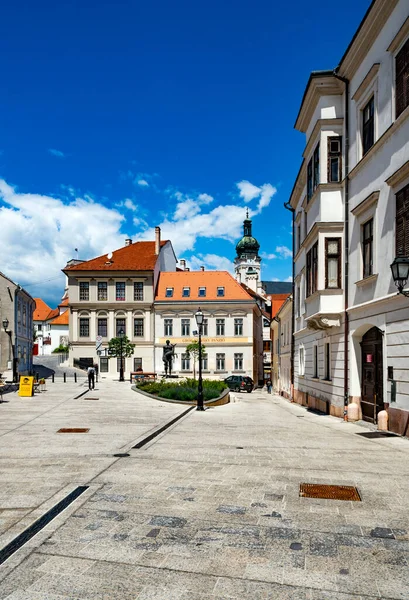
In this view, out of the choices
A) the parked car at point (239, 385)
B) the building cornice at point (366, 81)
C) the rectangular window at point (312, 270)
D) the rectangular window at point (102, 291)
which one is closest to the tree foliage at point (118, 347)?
the rectangular window at point (102, 291)

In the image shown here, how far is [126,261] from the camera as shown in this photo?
205 feet

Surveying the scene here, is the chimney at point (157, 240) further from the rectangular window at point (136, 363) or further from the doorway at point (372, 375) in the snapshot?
the doorway at point (372, 375)

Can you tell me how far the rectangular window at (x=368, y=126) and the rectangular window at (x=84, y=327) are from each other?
4904cm

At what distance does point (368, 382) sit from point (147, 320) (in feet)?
149

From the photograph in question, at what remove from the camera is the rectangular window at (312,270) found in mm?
20516

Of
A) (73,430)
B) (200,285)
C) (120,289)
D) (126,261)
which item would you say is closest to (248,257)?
(200,285)

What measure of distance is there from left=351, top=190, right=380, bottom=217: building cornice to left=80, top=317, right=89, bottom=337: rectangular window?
48278 mm

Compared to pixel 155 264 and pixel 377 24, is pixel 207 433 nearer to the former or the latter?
pixel 377 24

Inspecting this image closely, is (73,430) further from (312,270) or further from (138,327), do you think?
(138,327)

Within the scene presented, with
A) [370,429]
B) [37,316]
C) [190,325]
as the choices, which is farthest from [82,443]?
[37,316]

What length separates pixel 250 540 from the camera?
5.56m

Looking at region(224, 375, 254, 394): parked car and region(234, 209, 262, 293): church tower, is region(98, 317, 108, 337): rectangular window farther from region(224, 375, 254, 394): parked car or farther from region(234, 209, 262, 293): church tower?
region(234, 209, 262, 293): church tower

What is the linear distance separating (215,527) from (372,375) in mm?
11861

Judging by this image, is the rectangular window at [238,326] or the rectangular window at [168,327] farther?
the rectangular window at [168,327]
